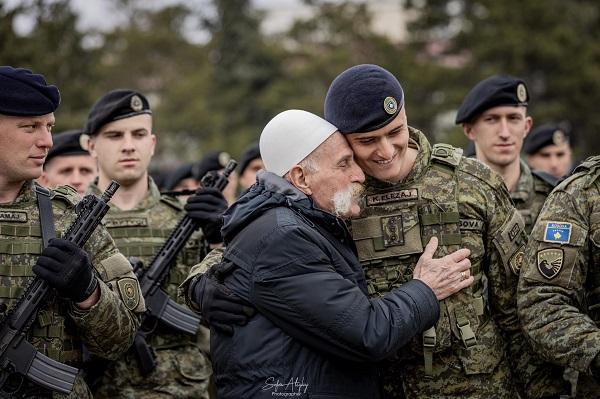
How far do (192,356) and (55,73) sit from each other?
74.0 ft

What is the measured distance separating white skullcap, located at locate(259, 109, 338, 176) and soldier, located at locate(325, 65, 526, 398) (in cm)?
17

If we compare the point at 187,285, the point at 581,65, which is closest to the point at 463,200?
the point at 187,285

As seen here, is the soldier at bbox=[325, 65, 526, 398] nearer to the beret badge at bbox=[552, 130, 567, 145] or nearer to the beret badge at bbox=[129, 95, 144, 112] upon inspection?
the beret badge at bbox=[129, 95, 144, 112]

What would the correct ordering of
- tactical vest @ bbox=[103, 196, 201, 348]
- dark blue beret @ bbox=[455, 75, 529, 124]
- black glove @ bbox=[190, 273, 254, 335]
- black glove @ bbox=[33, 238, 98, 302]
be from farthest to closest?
dark blue beret @ bbox=[455, 75, 529, 124] → tactical vest @ bbox=[103, 196, 201, 348] → black glove @ bbox=[33, 238, 98, 302] → black glove @ bbox=[190, 273, 254, 335]

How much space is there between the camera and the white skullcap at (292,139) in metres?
3.74

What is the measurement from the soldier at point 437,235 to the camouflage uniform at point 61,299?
1.29 metres

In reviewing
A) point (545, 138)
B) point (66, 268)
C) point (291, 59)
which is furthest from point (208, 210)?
point (291, 59)

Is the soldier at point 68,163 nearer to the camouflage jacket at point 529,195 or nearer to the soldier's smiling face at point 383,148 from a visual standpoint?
the soldier's smiling face at point 383,148

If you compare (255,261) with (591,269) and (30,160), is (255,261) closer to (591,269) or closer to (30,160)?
(30,160)

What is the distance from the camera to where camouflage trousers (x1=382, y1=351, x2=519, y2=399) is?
410 cm

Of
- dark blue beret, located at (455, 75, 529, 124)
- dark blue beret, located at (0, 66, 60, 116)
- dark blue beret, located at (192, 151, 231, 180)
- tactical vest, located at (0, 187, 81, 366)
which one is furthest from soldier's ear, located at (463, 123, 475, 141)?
tactical vest, located at (0, 187, 81, 366)

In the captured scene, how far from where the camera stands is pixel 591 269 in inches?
161
